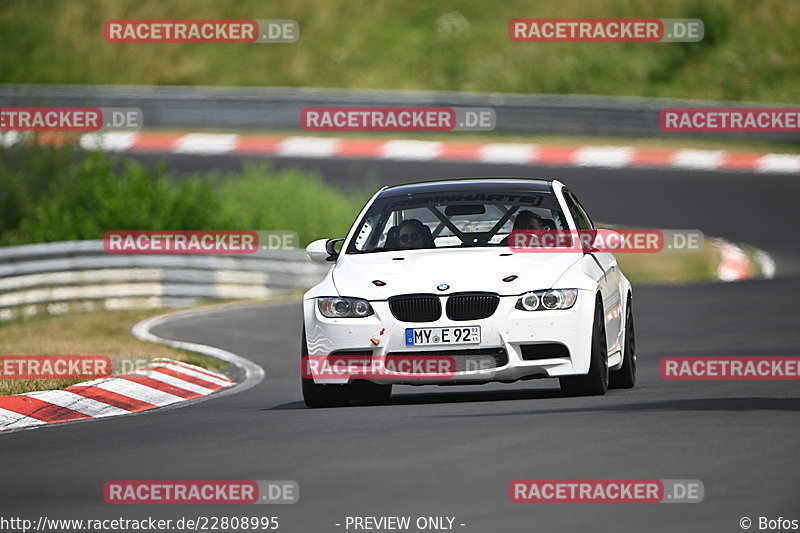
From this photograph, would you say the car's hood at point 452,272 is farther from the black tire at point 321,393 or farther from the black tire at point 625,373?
the black tire at point 625,373

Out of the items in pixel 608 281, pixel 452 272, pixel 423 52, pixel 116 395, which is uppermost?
pixel 423 52

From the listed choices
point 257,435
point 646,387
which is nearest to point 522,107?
point 646,387

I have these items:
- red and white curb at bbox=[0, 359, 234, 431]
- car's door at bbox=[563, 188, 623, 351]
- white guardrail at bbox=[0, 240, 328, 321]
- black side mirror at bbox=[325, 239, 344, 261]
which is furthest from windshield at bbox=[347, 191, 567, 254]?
white guardrail at bbox=[0, 240, 328, 321]

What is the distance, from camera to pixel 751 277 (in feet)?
78.0

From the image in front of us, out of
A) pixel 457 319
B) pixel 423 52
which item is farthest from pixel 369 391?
pixel 423 52

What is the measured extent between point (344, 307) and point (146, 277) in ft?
36.8

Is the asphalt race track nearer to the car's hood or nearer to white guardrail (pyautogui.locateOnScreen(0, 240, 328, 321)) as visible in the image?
the car's hood

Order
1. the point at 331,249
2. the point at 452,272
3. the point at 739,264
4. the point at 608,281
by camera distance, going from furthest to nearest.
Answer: the point at 739,264 → the point at 331,249 → the point at 608,281 → the point at 452,272

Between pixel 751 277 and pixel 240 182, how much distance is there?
8.83 m

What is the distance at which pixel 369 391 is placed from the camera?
1158 cm

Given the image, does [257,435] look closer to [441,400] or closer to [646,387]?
[441,400]

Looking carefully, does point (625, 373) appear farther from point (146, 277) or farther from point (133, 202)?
point (133, 202)

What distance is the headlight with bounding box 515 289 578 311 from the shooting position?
36.1 ft

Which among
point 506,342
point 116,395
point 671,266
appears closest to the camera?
point 506,342
